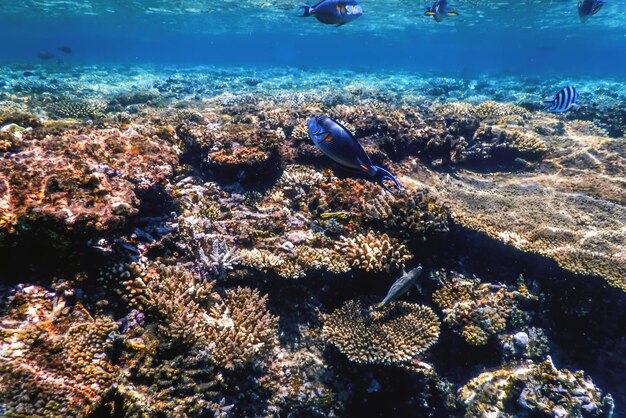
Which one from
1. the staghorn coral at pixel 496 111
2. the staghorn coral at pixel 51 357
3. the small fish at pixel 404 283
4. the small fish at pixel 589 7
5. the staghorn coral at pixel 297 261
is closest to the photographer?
the staghorn coral at pixel 51 357

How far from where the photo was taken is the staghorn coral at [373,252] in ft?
14.8

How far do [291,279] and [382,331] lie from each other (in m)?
1.44

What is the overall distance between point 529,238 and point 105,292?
6.32 meters

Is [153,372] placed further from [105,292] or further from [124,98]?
[124,98]

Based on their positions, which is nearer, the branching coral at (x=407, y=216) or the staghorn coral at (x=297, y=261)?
the staghorn coral at (x=297, y=261)

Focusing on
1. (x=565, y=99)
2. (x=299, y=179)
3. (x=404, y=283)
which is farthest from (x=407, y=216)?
(x=565, y=99)

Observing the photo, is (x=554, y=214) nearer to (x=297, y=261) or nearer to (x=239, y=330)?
(x=297, y=261)

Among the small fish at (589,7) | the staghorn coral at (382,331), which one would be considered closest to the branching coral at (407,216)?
the staghorn coral at (382,331)

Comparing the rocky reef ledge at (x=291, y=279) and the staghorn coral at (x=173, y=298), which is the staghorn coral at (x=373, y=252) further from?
the staghorn coral at (x=173, y=298)

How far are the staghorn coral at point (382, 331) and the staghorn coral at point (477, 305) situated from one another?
1.73 ft

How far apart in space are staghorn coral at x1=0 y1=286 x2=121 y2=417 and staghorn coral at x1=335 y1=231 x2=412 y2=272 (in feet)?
9.88

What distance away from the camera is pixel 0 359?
8.29 feet

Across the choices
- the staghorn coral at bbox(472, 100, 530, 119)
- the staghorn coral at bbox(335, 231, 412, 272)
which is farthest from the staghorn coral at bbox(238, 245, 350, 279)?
the staghorn coral at bbox(472, 100, 530, 119)

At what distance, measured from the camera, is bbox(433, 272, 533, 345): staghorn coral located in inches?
186
